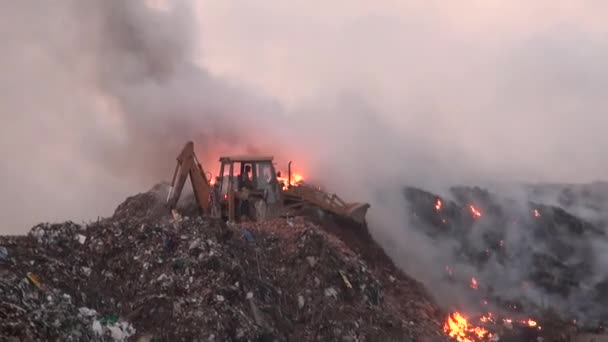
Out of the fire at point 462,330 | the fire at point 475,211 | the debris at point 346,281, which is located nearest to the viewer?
the debris at point 346,281

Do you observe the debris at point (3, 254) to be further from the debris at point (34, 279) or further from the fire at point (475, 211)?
the fire at point (475, 211)

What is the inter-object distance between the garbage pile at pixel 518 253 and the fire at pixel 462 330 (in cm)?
237

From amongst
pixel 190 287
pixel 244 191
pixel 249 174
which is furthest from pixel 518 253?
pixel 190 287

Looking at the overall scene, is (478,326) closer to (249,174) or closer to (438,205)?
(249,174)

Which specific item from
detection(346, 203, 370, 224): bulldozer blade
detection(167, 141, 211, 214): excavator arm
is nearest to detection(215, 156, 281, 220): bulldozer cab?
detection(167, 141, 211, 214): excavator arm

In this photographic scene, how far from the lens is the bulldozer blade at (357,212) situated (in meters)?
17.9

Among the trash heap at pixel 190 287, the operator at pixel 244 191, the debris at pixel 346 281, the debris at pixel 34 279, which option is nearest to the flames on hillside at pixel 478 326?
the trash heap at pixel 190 287

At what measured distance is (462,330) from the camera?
1512 centimetres

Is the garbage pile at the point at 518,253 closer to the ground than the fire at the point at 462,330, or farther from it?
farther from it

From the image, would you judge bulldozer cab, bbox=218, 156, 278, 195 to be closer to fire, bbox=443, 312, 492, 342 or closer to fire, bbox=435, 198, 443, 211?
fire, bbox=443, 312, 492, 342

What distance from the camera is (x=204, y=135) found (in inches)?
1051

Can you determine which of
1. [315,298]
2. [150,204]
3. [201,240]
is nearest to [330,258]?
[315,298]

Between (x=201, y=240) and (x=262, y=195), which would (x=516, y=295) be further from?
(x=201, y=240)

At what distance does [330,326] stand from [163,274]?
2994 mm
